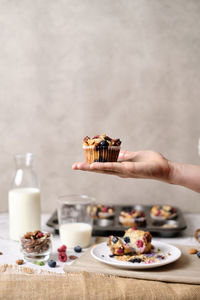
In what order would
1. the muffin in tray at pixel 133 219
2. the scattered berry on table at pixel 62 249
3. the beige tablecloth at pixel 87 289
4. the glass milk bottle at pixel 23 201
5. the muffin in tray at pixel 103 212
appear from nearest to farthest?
1. the beige tablecloth at pixel 87 289
2. the scattered berry on table at pixel 62 249
3. the glass milk bottle at pixel 23 201
4. the muffin in tray at pixel 133 219
5. the muffin in tray at pixel 103 212

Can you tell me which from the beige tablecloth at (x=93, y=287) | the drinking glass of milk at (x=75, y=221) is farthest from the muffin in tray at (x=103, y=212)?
the beige tablecloth at (x=93, y=287)

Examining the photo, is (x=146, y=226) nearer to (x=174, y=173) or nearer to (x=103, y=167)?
(x=174, y=173)

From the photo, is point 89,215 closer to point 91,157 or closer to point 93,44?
point 91,157

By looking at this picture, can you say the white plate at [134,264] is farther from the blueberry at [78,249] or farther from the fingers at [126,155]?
the fingers at [126,155]

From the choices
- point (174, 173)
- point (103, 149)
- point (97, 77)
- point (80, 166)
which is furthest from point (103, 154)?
point (97, 77)

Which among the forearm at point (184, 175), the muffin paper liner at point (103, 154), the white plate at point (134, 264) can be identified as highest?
the muffin paper liner at point (103, 154)
